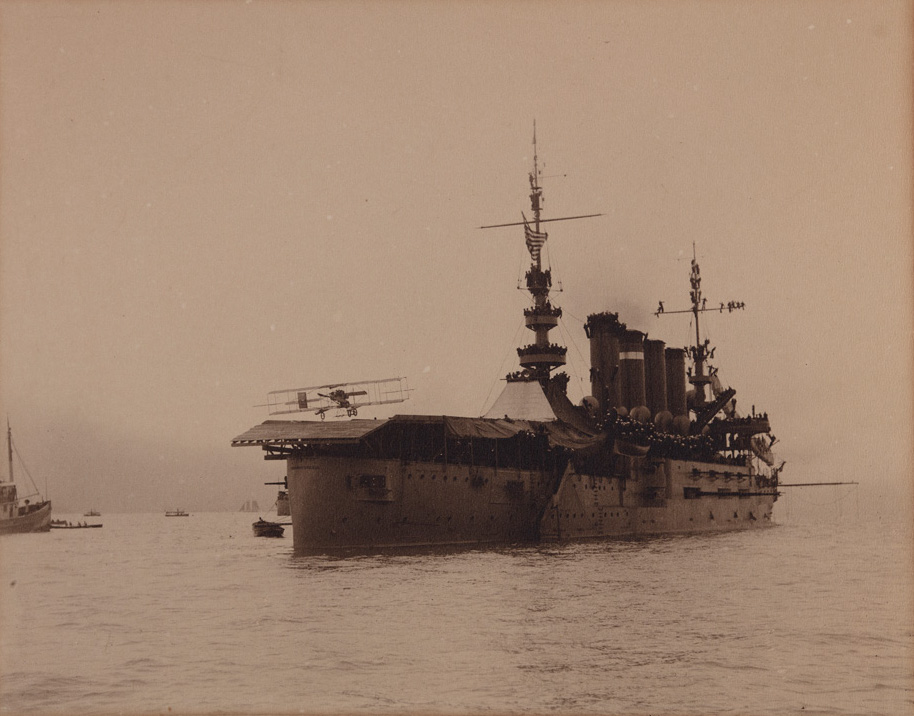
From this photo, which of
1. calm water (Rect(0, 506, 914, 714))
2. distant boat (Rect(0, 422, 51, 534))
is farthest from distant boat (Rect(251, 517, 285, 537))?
calm water (Rect(0, 506, 914, 714))

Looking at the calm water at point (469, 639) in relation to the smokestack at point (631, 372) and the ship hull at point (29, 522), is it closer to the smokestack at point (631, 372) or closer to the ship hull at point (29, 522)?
the smokestack at point (631, 372)

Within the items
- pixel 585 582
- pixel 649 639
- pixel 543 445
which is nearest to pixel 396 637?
pixel 649 639

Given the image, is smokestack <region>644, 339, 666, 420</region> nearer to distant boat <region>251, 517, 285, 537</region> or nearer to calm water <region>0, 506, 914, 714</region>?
calm water <region>0, 506, 914, 714</region>

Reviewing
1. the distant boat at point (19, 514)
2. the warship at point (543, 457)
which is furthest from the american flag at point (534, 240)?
the distant boat at point (19, 514)

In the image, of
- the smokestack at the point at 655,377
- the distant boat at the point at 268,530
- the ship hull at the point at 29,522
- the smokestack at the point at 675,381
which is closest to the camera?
the smokestack at the point at 655,377

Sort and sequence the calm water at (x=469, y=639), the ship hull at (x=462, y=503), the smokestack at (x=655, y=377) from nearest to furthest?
the calm water at (x=469, y=639), the ship hull at (x=462, y=503), the smokestack at (x=655, y=377)

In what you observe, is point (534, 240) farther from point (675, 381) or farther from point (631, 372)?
point (675, 381)

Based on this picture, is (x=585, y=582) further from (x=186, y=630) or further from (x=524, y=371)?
(x=524, y=371)
